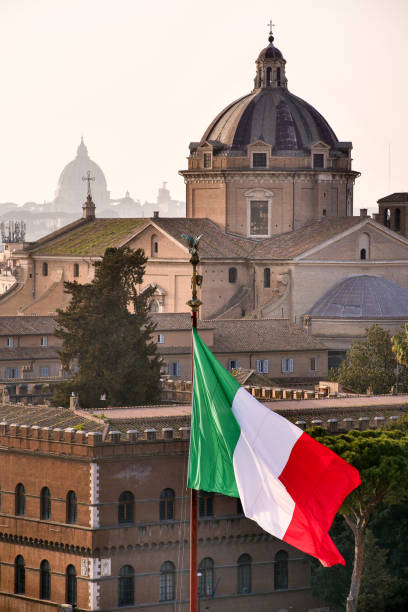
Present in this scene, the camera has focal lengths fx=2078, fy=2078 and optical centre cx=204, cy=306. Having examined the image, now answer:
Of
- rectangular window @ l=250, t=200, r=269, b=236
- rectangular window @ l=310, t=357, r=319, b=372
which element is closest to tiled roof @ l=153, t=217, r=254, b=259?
rectangular window @ l=250, t=200, r=269, b=236

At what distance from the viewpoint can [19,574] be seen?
59.5 meters

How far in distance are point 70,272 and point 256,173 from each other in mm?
11702

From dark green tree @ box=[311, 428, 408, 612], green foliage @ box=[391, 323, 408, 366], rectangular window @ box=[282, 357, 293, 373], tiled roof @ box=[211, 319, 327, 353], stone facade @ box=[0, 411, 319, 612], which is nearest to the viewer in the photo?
dark green tree @ box=[311, 428, 408, 612]

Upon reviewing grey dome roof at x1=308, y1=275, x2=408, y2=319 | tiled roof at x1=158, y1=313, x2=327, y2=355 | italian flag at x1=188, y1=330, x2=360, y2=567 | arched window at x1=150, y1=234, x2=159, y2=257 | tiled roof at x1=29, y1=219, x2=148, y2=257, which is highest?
tiled roof at x1=29, y1=219, x2=148, y2=257

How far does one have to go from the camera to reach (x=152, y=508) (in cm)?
5775

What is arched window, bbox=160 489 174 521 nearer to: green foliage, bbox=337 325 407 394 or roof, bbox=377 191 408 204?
green foliage, bbox=337 325 407 394

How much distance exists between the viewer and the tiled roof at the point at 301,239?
339ft

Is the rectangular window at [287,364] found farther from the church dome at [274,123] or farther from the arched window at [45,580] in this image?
the arched window at [45,580]

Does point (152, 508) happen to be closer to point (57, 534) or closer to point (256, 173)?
point (57, 534)

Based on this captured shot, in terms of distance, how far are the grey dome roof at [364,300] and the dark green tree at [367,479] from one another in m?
42.9

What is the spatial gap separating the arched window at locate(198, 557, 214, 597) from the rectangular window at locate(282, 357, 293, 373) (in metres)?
32.4

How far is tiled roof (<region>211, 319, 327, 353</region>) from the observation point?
90.2 m

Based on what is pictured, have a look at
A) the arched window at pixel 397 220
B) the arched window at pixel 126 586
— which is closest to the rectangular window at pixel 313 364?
the arched window at pixel 397 220

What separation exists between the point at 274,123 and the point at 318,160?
299cm
